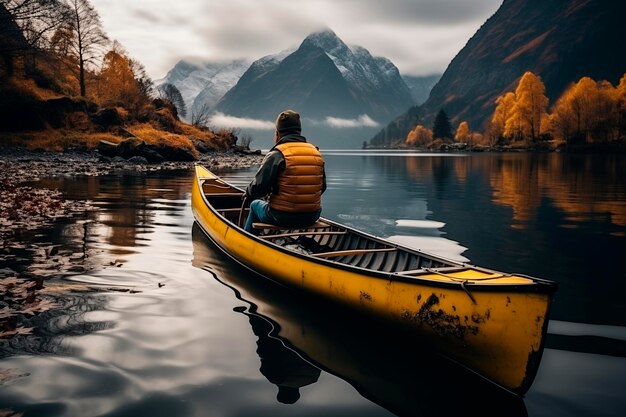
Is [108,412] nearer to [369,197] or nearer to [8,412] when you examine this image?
[8,412]

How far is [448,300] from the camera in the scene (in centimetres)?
479

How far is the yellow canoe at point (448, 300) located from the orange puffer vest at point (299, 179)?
94 cm

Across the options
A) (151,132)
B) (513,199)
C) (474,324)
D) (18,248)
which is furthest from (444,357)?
(151,132)

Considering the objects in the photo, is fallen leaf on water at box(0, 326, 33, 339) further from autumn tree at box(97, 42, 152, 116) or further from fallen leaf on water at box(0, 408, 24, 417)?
autumn tree at box(97, 42, 152, 116)

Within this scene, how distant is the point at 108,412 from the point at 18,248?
698cm

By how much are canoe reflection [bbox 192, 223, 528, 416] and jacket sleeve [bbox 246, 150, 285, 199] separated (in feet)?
6.18

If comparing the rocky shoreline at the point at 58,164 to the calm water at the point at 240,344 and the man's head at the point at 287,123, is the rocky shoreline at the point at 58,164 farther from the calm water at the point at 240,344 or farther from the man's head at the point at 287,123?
the man's head at the point at 287,123

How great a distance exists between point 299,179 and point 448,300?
12.7 ft

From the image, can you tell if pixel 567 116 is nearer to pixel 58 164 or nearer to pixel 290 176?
pixel 58 164

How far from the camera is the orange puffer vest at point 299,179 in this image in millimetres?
7805

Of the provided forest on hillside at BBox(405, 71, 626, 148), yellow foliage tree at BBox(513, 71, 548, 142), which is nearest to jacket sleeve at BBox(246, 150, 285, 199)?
forest on hillside at BBox(405, 71, 626, 148)

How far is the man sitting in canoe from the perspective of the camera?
25.6 ft

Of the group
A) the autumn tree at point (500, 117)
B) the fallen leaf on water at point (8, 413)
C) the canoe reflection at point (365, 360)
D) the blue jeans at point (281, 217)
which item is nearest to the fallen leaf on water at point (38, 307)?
the fallen leaf on water at point (8, 413)

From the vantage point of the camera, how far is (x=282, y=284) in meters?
7.58
